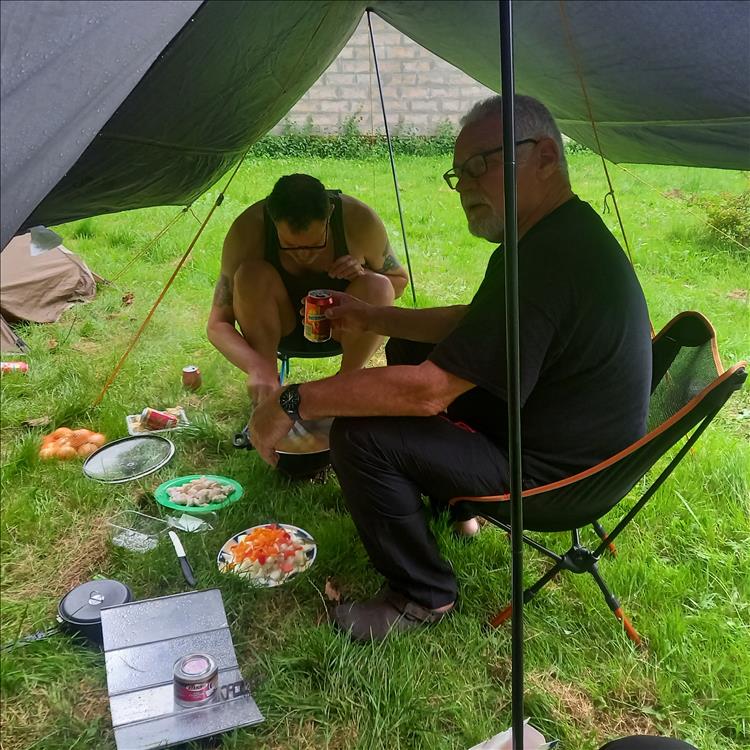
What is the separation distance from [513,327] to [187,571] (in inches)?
48.6

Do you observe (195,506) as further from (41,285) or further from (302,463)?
(41,285)

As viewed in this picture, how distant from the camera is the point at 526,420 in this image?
161cm

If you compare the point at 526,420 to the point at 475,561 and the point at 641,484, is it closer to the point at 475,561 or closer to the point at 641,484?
the point at 475,561

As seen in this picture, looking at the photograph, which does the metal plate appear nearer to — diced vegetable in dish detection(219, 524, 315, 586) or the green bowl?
the green bowl

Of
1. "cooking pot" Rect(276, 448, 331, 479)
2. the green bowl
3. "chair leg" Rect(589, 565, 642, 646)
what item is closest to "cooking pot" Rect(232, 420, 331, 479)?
"cooking pot" Rect(276, 448, 331, 479)

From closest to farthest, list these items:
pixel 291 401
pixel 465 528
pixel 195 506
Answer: pixel 291 401 → pixel 465 528 → pixel 195 506

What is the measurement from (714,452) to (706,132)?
115 cm

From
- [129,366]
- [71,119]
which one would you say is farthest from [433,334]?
[129,366]

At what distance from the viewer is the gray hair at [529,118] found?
→ 60.5 inches

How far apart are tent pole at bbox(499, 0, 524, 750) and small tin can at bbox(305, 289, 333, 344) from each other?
100cm

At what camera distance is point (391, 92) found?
4637 millimetres

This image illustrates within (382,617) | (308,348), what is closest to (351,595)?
(382,617)

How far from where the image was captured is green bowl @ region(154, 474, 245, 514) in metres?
2.17

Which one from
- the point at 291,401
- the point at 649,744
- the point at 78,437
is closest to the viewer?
the point at 649,744
